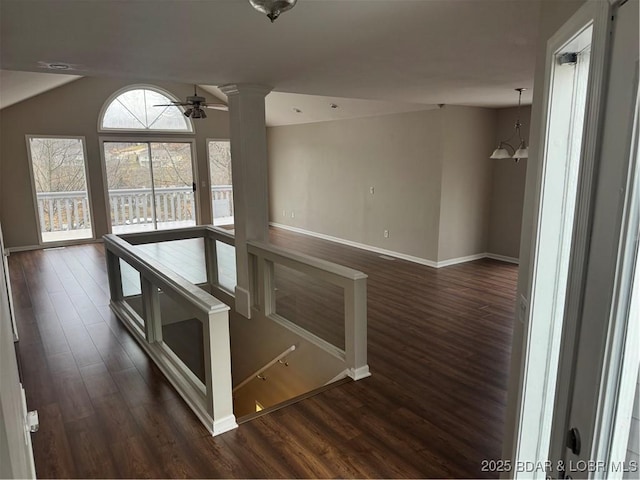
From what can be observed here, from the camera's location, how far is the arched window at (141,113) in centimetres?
812

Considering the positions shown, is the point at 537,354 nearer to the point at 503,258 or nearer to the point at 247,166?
the point at 247,166

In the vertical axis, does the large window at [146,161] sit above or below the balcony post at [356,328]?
above

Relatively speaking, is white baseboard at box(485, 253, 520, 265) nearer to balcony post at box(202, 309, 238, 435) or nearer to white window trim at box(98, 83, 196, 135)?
balcony post at box(202, 309, 238, 435)

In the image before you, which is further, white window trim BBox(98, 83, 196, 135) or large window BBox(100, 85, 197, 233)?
large window BBox(100, 85, 197, 233)

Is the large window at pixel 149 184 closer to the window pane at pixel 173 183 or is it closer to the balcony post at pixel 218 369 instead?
the window pane at pixel 173 183

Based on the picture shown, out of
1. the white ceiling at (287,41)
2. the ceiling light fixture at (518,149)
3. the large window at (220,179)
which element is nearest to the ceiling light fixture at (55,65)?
the white ceiling at (287,41)

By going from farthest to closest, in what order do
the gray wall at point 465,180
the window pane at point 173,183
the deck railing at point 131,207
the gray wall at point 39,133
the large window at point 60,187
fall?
the window pane at point 173,183 → the deck railing at point 131,207 → the large window at point 60,187 → the gray wall at point 39,133 → the gray wall at point 465,180

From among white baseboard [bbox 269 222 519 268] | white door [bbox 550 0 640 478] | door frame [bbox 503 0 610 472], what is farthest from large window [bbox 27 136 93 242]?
white door [bbox 550 0 640 478]

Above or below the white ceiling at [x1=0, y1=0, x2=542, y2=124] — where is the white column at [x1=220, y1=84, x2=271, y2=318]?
below

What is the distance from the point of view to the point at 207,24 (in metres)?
2.21

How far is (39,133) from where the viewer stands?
739 cm

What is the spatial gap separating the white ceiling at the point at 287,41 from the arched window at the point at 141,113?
4139 mm

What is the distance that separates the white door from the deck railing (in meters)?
8.76

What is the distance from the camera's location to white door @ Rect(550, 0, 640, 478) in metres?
0.91
